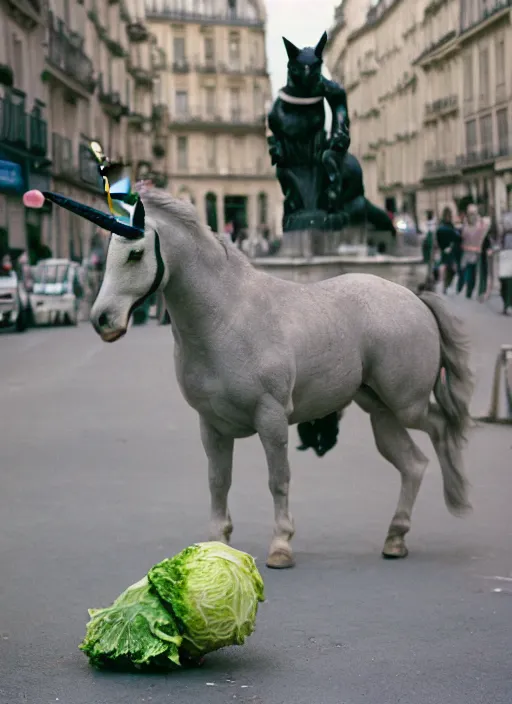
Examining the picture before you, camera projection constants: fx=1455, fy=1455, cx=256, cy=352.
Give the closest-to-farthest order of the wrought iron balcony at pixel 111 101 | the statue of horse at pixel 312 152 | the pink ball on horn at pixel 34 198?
the pink ball on horn at pixel 34 198
the statue of horse at pixel 312 152
the wrought iron balcony at pixel 111 101

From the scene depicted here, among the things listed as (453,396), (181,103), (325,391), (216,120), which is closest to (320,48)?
(453,396)

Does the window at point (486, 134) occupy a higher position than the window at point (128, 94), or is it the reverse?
the window at point (128, 94)

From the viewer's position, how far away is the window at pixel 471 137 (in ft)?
238

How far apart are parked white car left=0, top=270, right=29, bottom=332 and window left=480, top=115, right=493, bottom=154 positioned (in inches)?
1781

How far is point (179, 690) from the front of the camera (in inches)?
204

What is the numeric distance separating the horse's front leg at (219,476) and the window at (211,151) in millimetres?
106924

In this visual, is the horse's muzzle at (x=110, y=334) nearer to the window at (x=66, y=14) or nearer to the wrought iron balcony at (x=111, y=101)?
the window at (x=66, y=14)

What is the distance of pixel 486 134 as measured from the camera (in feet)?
231

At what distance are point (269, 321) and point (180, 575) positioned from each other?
6.37 feet

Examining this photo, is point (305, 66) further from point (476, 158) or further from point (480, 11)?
point (476, 158)

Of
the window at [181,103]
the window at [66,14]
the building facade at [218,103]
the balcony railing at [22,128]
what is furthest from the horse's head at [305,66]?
the window at [181,103]

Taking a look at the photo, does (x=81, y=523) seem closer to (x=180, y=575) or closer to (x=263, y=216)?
(x=180, y=575)

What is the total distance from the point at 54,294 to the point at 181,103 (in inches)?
3415

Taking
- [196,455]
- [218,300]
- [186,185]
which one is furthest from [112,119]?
[218,300]
